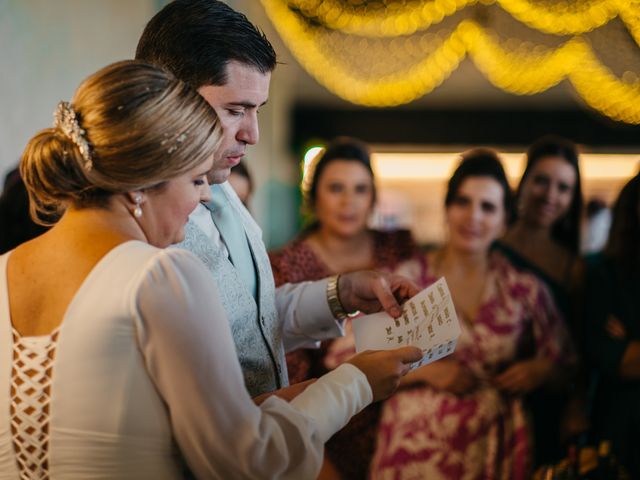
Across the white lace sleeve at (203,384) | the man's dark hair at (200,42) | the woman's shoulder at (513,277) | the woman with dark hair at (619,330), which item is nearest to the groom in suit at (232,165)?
the man's dark hair at (200,42)

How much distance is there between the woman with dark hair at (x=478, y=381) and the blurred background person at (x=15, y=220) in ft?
4.33

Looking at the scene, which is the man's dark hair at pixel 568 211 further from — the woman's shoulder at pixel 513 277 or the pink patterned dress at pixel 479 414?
the pink patterned dress at pixel 479 414

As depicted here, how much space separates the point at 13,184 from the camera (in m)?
2.40

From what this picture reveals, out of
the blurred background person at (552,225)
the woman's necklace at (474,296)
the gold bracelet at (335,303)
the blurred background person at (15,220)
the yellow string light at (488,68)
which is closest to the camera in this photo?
the gold bracelet at (335,303)

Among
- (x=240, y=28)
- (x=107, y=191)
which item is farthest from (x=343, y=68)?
(x=107, y=191)

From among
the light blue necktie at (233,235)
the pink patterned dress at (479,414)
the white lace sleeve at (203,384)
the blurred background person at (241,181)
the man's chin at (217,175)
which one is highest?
the blurred background person at (241,181)

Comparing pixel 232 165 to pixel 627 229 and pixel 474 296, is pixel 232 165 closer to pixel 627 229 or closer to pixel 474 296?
pixel 474 296

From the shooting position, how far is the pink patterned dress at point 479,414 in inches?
96.8

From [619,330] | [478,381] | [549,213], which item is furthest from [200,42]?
[549,213]

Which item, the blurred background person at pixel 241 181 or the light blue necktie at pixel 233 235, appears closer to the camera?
the light blue necktie at pixel 233 235

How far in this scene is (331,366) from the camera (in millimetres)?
2562

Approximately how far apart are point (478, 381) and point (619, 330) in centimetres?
57

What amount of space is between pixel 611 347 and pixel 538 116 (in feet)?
28.5

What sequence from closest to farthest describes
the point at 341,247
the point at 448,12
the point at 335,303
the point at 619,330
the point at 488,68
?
the point at 335,303 → the point at 619,330 → the point at 341,247 → the point at 448,12 → the point at 488,68
